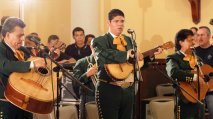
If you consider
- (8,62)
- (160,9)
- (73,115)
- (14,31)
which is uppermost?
(160,9)

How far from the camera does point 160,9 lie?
8.42 meters

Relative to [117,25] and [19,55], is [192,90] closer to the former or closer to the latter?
[117,25]

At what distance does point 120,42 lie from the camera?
16.2ft

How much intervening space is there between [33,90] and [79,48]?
368cm

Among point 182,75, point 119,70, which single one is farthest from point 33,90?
point 182,75

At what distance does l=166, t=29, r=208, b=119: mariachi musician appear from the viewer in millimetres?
5305

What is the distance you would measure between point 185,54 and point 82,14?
377 centimetres

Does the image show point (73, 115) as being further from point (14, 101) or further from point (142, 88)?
point (14, 101)

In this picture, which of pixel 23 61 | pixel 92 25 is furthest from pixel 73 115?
pixel 92 25

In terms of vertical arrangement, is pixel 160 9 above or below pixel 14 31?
above

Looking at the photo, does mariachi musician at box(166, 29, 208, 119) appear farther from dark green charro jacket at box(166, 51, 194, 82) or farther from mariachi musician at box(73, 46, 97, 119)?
mariachi musician at box(73, 46, 97, 119)

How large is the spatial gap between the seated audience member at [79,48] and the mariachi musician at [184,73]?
2.45 metres

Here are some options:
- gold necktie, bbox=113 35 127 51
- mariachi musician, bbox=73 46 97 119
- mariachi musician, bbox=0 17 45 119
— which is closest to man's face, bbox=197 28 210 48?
mariachi musician, bbox=73 46 97 119

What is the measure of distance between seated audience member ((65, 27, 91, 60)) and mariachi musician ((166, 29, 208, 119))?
2450mm
